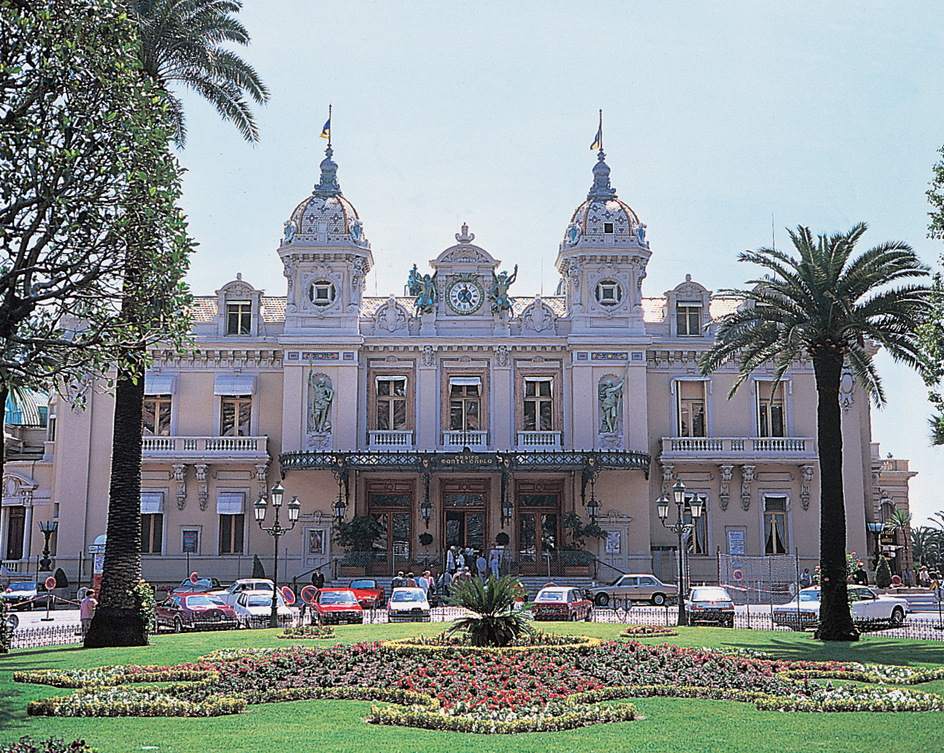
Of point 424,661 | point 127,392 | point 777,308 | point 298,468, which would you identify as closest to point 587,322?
point 298,468

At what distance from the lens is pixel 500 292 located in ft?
150

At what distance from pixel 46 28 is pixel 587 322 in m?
34.5

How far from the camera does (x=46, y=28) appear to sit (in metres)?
12.6

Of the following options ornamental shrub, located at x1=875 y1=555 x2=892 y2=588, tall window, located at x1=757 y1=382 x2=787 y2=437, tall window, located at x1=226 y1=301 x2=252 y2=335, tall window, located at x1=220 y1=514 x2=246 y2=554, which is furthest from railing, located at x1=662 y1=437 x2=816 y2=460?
tall window, located at x1=226 y1=301 x2=252 y2=335

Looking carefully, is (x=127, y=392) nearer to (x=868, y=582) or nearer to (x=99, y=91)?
(x=99, y=91)

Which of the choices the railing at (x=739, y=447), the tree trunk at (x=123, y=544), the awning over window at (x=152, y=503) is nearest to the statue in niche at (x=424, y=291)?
the railing at (x=739, y=447)

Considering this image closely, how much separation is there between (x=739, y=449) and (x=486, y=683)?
30.9 m

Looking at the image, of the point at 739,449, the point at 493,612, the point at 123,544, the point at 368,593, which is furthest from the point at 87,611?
the point at 739,449

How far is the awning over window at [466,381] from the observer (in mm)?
45500

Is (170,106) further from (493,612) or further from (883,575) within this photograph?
(883,575)

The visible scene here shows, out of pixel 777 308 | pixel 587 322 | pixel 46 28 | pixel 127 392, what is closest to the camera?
pixel 46 28

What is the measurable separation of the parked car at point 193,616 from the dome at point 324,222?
19.9 metres

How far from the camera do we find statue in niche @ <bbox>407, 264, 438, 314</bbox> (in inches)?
1802

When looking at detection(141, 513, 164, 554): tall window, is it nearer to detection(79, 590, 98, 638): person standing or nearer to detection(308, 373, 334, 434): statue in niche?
detection(308, 373, 334, 434): statue in niche
